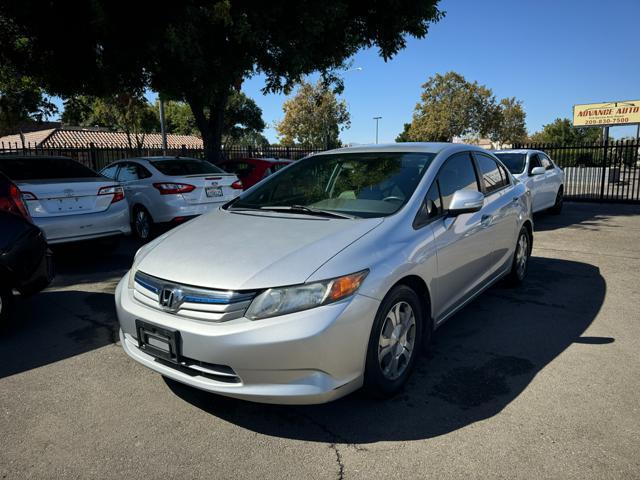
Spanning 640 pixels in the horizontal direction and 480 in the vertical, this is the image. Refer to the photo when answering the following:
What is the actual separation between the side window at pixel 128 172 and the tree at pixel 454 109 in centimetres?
4202

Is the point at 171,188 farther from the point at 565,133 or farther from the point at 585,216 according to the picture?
the point at 565,133

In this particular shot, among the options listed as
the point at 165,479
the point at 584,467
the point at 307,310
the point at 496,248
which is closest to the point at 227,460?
the point at 165,479

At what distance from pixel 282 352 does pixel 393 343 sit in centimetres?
84

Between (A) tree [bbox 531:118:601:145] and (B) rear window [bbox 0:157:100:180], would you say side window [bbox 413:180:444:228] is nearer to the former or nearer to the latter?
(B) rear window [bbox 0:157:100:180]

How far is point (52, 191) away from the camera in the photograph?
6145 mm

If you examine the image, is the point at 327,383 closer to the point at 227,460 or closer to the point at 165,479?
the point at 227,460

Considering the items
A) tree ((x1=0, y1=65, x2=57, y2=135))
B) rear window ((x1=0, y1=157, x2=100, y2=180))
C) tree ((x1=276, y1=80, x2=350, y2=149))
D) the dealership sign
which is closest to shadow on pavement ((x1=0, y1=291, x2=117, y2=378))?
rear window ((x1=0, y1=157, x2=100, y2=180))

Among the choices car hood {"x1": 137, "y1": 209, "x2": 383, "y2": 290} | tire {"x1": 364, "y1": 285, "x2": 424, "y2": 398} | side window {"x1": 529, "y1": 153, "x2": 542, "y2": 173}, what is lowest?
tire {"x1": 364, "y1": 285, "x2": 424, "y2": 398}

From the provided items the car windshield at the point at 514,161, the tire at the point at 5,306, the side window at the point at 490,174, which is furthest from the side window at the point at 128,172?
the car windshield at the point at 514,161

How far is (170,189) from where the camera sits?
7.95 m

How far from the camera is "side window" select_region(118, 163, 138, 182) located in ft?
28.3

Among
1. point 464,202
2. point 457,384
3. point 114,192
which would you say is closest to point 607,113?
point 114,192

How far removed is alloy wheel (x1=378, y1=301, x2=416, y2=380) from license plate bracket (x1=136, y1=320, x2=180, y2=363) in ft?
3.74

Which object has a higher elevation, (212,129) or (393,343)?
(212,129)
